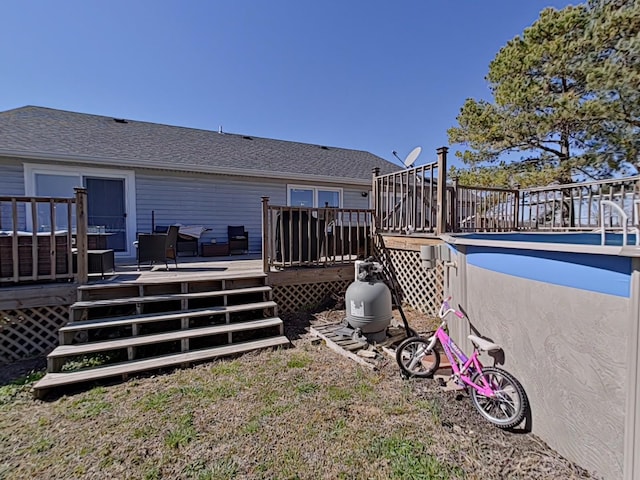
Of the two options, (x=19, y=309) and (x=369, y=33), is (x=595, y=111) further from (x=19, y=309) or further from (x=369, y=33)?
(x=19, y=309)

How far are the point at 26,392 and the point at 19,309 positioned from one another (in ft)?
4.32

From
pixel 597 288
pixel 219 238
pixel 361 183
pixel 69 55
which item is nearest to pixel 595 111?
pixel 361 183

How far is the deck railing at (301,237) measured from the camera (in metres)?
5.15

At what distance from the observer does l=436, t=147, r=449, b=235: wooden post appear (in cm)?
491

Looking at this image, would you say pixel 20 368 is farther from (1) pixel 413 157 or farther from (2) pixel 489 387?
(1) pixel 413 157

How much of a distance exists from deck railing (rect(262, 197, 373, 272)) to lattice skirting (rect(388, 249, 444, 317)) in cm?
99

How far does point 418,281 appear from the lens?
212 inches

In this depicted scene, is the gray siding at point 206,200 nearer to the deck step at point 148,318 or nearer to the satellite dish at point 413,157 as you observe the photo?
the satellite dish at point 413,157

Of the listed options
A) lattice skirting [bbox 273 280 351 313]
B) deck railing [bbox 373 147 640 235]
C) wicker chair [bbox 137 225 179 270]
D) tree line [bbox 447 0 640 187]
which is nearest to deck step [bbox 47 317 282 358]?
lattice skirting [bbox 273 280 351 313]

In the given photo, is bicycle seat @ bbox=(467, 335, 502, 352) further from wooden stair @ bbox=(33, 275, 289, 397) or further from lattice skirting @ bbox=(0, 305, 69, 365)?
lattice skirting @ bbox=(0, 305, 69, 365)

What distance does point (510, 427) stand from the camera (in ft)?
7.17

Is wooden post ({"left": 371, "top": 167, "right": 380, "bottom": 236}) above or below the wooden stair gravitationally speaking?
above

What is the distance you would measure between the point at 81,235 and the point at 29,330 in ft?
4.32

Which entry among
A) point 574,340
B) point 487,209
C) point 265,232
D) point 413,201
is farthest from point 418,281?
point 574,340
